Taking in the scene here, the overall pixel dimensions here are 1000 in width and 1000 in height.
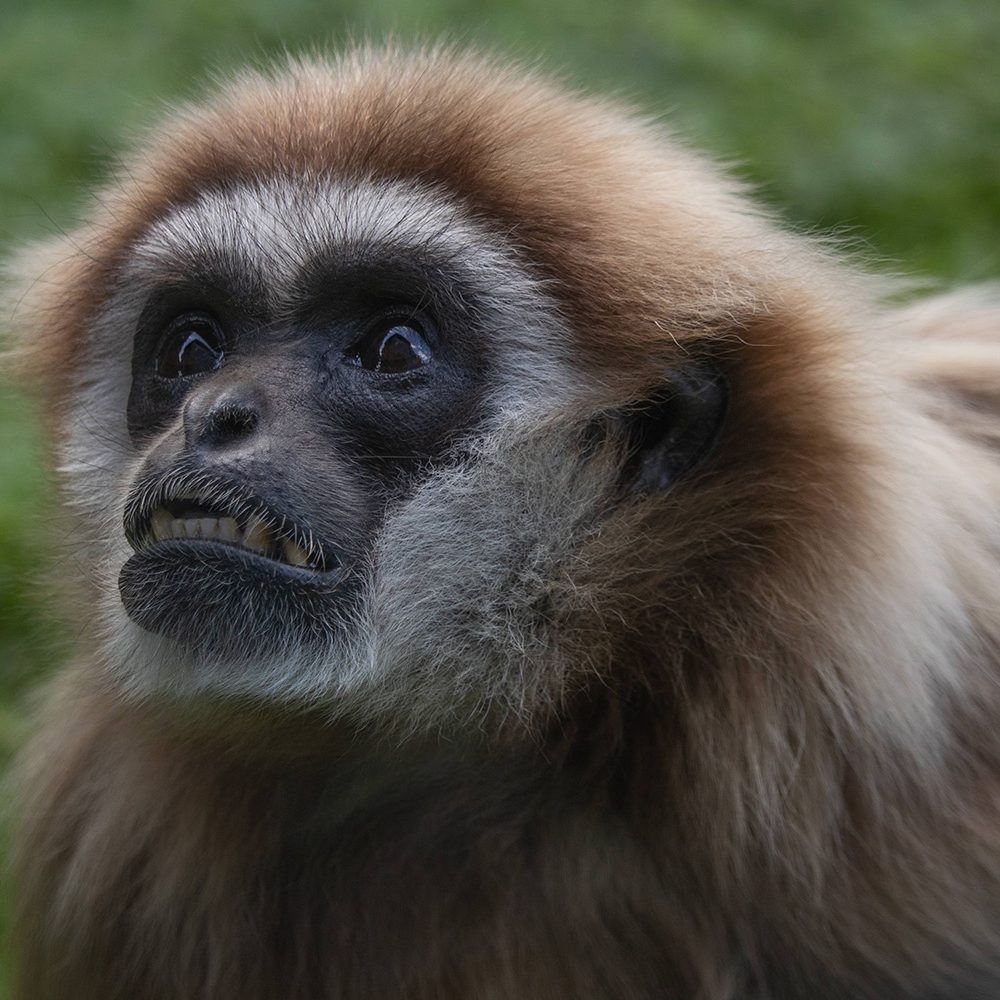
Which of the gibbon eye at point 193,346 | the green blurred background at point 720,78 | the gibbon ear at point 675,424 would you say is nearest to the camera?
the gibbon ear at point 675,424

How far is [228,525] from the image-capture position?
11.7 ft

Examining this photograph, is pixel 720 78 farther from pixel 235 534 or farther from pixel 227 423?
pixel 235 534

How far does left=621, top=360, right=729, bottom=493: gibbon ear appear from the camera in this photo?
375cm

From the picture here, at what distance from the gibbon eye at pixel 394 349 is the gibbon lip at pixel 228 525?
1.55 ft

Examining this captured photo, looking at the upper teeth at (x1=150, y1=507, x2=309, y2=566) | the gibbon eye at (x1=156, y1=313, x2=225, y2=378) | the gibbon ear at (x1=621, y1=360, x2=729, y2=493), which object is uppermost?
the gibbon ear at (x1=621, y1=360, x2=729, y2=493)

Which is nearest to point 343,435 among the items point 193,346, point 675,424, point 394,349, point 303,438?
point 303,438

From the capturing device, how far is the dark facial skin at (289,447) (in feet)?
11.7

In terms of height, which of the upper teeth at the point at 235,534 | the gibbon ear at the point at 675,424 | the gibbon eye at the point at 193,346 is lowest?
the upper teeth at the point at 235,534

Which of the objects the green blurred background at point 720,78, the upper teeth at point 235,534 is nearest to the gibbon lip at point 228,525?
the upper teeth at point 235,534

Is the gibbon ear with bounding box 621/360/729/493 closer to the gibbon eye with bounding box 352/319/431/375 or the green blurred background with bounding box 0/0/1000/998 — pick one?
the gibbon eye with bounding box 352/319/431/375

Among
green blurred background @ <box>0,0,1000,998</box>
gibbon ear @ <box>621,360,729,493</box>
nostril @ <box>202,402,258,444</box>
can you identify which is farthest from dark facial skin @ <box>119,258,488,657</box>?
green blurred background @ <box>0,0,1000,998</box>

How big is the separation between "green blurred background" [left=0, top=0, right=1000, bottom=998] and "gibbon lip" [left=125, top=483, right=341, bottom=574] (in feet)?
11.5

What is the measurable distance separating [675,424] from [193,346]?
1.20 m

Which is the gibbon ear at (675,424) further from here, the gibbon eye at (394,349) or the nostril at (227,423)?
the nostril at (227,423)
